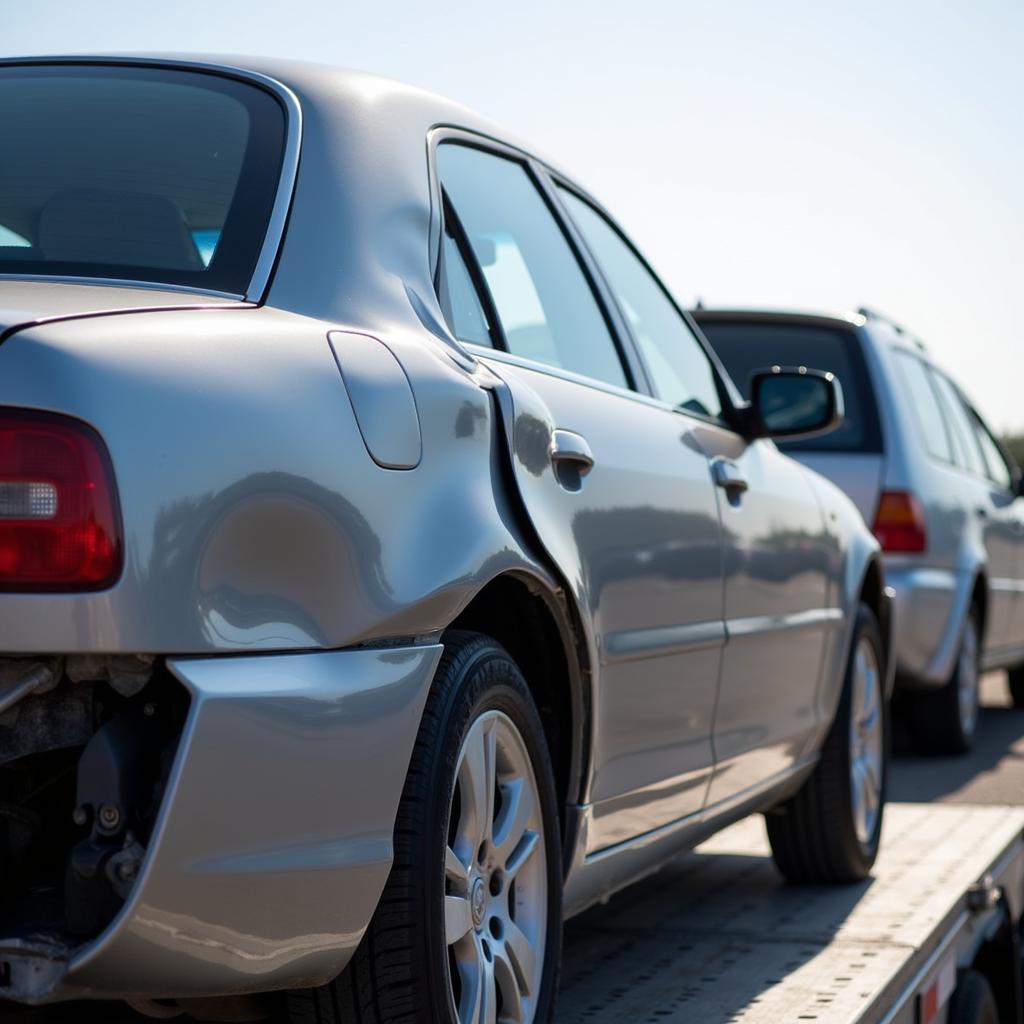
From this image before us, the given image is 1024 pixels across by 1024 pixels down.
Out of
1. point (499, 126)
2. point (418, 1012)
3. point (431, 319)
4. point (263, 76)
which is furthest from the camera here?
point (499, 126)

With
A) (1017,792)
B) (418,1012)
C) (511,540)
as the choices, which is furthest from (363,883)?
(1017,792)

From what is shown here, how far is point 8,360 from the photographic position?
6.64 feet

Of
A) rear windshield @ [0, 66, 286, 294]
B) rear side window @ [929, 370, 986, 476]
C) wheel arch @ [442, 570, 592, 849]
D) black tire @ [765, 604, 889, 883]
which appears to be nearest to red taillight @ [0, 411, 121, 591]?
rear windshield @ [0, 66, 286, 294]

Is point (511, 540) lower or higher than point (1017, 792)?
higher

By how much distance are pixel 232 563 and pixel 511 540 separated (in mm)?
655

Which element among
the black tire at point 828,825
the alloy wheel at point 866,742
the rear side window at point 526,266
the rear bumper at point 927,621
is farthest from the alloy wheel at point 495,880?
the rear bumper at point 927,621

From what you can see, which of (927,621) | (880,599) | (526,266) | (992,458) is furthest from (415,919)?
(992,458)

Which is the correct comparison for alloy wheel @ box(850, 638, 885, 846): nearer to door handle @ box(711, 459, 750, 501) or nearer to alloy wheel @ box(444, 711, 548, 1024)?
door handle @ box(711, 459, 750, 501)

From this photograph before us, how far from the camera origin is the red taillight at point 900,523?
760 centimetres

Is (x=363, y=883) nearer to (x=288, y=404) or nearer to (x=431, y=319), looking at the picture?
(x=288, y=404)

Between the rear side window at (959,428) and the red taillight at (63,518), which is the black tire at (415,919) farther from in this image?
the rear side window at (959,428)

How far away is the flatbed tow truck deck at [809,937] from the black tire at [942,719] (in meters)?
2.83

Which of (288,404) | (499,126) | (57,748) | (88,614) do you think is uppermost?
(499,126)

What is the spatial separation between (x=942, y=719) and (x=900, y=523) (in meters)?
1.20
